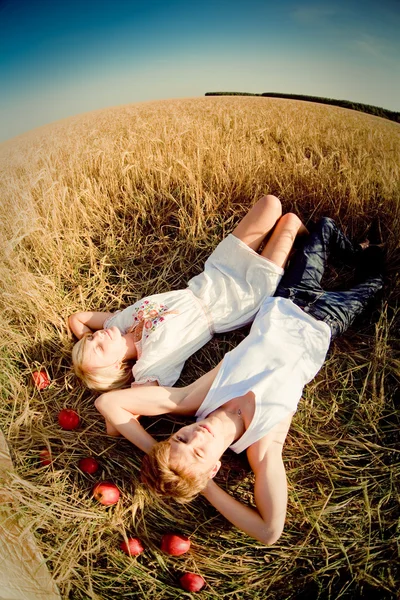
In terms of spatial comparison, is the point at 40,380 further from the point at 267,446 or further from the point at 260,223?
the point at 260,223

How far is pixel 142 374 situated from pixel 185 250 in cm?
129

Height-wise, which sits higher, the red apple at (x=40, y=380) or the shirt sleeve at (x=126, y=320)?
the shirt sleeve at (x=126, y=320)

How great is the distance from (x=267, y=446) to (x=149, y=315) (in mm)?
1161

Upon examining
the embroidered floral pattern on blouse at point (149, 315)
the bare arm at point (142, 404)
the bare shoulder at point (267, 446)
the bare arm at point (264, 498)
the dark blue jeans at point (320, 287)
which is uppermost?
the dark blue jeans at point (320, 287)

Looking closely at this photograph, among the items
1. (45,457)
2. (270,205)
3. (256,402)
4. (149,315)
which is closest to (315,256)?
(270,205)

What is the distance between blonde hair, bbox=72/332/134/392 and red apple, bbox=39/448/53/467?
508mm

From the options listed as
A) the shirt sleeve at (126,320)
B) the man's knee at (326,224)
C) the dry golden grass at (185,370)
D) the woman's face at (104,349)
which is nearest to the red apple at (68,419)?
the dry golden grass at (185,370)

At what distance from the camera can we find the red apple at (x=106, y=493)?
192 cm

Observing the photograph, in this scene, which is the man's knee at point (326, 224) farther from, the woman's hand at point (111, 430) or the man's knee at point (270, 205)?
the woman's hand at point (111, 430)

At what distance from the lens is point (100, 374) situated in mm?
2160

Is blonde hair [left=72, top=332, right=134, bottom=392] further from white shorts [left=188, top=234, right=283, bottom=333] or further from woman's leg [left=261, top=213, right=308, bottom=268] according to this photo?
woman's leg [left=261, top=213, right=308, bottom=268]

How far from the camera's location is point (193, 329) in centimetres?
227

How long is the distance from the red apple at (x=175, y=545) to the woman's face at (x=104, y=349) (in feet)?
3.57

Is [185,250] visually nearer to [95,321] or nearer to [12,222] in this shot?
[95,321]
